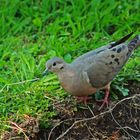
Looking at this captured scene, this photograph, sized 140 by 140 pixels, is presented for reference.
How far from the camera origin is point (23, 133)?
4.40 m

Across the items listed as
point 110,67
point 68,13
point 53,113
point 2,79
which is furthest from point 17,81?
point 68,13

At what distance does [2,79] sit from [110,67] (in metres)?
1.01

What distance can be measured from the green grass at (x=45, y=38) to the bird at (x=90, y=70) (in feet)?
0.93

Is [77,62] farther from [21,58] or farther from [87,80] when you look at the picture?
[21,58]

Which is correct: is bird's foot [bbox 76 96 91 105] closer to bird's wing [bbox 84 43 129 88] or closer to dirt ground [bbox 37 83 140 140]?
dirt ground [bbox 37 83 140 140]

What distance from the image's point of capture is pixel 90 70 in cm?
455

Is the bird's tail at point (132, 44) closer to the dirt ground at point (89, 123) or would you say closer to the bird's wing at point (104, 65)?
the bird's wing at point (104, 65)

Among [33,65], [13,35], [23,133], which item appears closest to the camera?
[23,133]

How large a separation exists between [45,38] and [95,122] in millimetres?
1485

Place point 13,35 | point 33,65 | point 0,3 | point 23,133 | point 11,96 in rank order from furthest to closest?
point 0,3, point 13,35, point 33,65, point 11,96, point 23,133

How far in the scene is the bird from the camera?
450cm

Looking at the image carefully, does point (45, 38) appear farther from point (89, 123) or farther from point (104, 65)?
point (89, 123)

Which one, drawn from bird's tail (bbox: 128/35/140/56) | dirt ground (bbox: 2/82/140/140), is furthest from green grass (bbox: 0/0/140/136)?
bird's tail (bbox: 128/35/140/56)

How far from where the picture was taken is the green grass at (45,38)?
4766 millimetres
